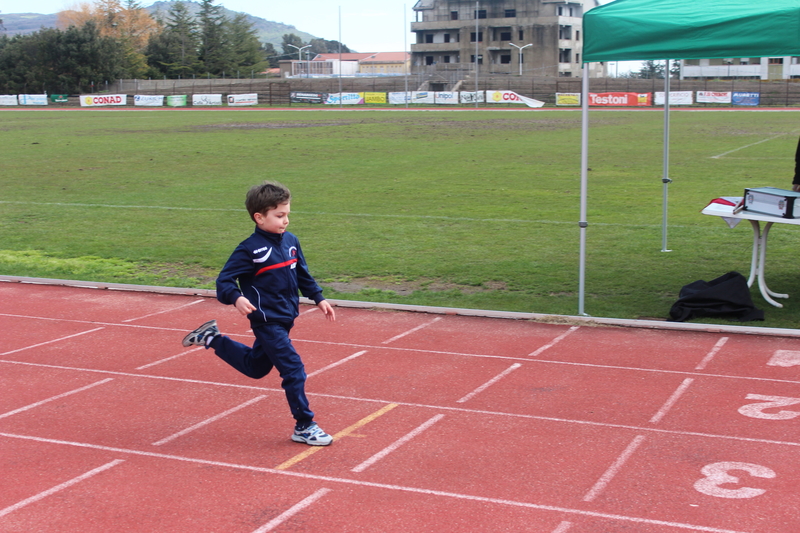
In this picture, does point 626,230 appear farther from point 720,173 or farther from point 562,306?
point 720,173

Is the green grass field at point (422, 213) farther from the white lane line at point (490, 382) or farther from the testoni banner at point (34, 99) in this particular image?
the testoni banner at point (34, 99)

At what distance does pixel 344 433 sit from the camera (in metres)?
5.71

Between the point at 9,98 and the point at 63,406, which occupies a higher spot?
the point at 9,98

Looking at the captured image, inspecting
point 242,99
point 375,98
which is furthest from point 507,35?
point 242,99

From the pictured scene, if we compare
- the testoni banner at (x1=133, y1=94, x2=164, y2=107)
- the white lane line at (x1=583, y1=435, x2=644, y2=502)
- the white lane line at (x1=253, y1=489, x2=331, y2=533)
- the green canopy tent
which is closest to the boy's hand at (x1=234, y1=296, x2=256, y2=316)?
the white lane line at (x1=253, y1=489, x2=331, y2=533)

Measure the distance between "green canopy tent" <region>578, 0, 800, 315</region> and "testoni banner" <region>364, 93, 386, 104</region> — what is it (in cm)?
6397

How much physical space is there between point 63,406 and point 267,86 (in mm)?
76555

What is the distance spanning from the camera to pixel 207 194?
1897 centimetres

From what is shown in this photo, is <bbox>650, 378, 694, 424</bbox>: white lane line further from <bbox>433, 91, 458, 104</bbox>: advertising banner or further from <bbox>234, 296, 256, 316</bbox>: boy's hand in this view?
<bbox>433, 91, 458, 104</bbox>: advertising banner

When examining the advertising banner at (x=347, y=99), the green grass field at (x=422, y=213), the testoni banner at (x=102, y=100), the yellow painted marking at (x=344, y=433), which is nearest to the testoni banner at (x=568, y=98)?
the advertising banner at (x=347, y=99)

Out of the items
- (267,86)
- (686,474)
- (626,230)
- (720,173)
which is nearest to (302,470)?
(686,474)

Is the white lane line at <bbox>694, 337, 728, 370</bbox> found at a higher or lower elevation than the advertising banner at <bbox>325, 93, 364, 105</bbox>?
lower

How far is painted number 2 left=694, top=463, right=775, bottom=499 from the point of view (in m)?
4.69

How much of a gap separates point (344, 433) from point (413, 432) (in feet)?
1.54
